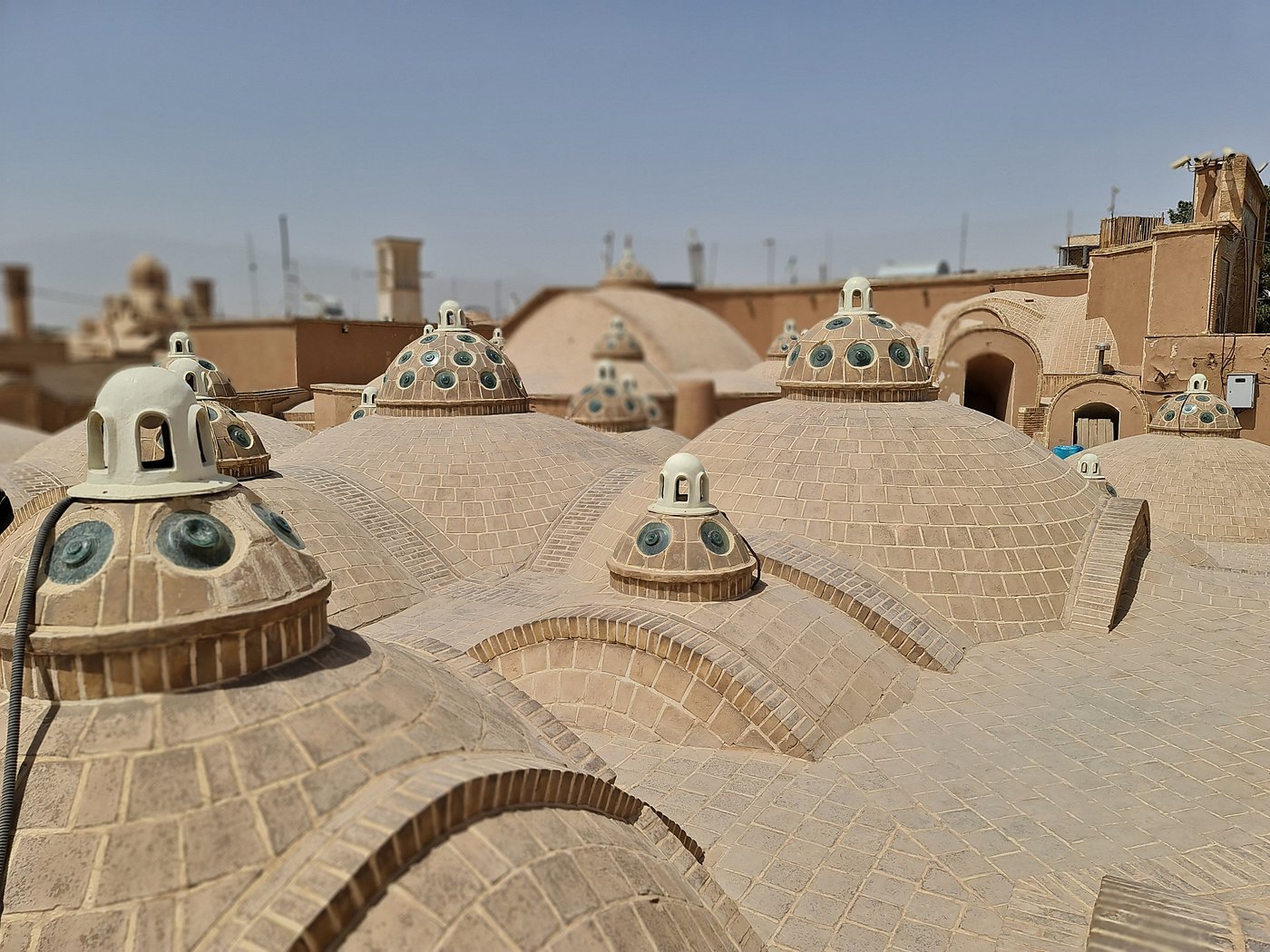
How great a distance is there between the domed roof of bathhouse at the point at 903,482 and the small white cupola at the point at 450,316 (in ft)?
17.7

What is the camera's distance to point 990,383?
72.5 feet

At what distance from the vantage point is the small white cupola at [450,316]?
14984 millimetres

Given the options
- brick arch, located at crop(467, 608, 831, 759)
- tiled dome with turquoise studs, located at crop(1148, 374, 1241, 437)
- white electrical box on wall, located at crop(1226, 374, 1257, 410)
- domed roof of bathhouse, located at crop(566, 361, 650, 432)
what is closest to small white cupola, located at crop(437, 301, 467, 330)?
domed roof of bathhouse, located at crop(566, 361, 650, 432)

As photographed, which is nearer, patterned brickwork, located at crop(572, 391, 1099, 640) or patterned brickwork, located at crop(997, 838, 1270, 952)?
patterned brickwork, located at crop(997, 838, 1270, 952)

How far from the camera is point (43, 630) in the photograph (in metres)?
3.67

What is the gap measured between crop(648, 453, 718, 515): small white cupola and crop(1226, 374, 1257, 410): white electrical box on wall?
16.2m

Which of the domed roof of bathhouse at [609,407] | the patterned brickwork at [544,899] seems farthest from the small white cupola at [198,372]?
the patterned brickwork at [544,899]

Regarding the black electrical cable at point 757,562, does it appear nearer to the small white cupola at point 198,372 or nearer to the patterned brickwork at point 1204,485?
the small white cupola at point 198,372

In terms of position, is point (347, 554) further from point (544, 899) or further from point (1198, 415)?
point (1198, 415)

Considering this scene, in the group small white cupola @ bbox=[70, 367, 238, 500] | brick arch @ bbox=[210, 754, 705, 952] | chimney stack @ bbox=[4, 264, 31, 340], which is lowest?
brick arch @ bbox=[210, 754, 705, 952]

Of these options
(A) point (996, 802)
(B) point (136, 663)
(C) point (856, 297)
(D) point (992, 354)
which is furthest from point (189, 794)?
(D) point (992, 354)

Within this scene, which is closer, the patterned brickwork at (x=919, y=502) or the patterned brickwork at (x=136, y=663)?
the patterned brickwork at (x=136, y=663)

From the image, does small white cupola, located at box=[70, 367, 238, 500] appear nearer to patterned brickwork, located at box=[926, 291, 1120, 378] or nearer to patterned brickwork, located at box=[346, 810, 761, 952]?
patterned brickwork, located at box=[346, 810, 761, 952]

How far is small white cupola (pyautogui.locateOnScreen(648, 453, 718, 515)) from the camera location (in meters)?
9.45
